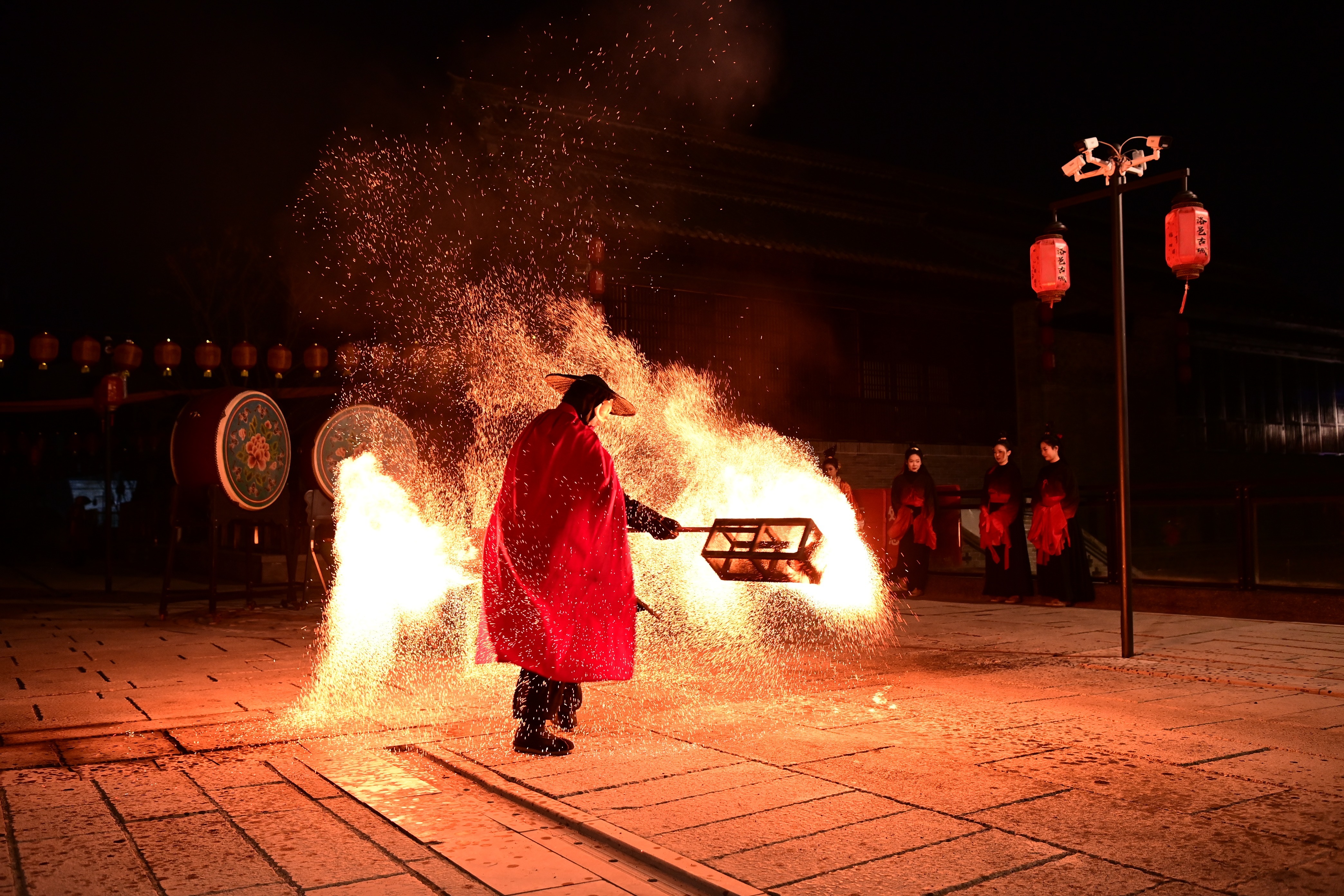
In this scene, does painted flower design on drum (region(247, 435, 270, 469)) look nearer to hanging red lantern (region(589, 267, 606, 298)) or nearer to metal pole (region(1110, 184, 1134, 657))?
hanging red lantern (region(589, 267, 606, 298))

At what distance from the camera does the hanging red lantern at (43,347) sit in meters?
17.8

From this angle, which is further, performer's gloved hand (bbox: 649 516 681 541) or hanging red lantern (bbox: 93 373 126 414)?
hanging red lantern (bbox: 93 373 126 414)

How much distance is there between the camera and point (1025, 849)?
326 cm

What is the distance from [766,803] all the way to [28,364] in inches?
1342

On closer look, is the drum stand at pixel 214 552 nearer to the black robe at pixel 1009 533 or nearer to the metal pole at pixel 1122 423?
the black robe at pixel 1009 533

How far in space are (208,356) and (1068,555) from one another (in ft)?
48.5

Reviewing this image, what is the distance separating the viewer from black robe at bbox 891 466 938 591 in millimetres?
12414

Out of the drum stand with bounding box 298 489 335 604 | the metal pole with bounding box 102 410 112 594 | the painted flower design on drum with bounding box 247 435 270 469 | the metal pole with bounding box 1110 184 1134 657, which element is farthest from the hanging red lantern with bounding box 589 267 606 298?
the metal pole with bounding box 1110 184 1134 657

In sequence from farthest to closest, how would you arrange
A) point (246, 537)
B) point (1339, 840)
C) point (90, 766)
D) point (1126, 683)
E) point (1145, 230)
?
point (1145, 230) → point (246, 537) → point (1126, 683) → point (90, 766) → point (1339, 840)

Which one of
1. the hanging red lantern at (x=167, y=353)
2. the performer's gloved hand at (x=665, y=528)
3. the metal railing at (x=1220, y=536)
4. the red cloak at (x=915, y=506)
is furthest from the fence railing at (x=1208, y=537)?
the hanging red lantern at (x=167, y=353)

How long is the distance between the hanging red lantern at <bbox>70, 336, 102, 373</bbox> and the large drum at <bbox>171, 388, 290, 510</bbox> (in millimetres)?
8424

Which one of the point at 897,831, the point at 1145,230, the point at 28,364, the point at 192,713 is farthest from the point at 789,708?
the point at 28,364

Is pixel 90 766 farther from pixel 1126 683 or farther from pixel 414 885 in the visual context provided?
pixel 1126 683

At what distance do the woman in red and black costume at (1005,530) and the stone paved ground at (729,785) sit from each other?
14.1 feet
